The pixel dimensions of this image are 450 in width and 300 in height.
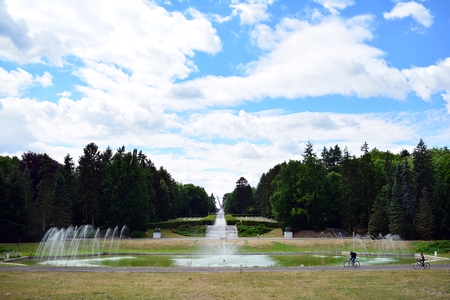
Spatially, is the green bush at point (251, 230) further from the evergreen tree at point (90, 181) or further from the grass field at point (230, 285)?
the grass field at point (230, 285)

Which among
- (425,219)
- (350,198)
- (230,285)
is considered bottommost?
(230,285)

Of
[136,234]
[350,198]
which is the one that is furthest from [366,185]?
[136,234]

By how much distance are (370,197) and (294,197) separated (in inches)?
426

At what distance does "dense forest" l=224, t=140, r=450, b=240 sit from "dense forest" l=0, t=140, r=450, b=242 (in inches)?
4.3

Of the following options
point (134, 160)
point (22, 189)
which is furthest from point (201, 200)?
point (22, 189)

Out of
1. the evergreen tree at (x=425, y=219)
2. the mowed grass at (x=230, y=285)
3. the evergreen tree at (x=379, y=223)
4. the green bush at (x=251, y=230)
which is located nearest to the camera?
the mowed grass at (x=230, y=285)

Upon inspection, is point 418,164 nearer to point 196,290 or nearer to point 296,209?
point 296,209

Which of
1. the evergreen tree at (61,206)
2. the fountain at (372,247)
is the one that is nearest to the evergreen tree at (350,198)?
the fountain at (372,247)

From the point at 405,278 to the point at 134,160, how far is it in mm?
47687

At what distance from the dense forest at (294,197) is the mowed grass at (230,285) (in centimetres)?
2713

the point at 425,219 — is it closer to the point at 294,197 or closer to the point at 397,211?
the point at 397,211

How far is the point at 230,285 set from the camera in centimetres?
1872

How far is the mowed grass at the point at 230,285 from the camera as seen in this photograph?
16.3m

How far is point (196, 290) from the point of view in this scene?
17406mm
